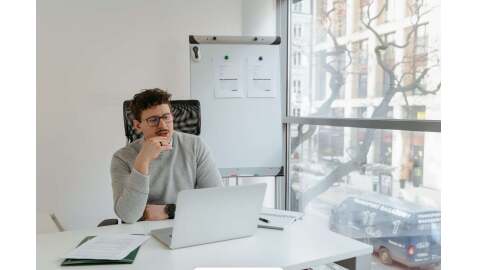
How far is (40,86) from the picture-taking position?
298 cm

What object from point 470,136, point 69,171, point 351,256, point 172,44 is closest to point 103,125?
point 69,171

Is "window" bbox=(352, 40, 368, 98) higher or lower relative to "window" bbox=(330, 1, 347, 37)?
lower

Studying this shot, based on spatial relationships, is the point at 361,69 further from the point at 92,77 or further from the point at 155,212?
the point at 92,77

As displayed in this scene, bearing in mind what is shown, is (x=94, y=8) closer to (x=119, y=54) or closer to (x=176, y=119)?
(x=119, y=54)

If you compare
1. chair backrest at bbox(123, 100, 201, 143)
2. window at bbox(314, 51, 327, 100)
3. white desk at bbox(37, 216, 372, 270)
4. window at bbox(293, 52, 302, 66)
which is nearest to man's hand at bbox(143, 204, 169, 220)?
white desk at bbox(37, 216, 372, 270)

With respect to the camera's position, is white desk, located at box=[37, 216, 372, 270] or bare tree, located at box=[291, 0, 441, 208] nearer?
white desk, located at box=[37, 216, 372, 270]

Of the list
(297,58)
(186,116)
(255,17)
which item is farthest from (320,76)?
(186,116)

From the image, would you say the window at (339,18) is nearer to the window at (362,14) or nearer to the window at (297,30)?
the window at (362,14)

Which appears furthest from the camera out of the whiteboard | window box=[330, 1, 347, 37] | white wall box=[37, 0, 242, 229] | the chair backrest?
the whiteboard

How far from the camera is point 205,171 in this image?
2004mm

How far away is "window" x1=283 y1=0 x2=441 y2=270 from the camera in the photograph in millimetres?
2160

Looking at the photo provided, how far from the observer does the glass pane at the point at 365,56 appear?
84.5 inches

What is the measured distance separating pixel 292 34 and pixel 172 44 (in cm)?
103

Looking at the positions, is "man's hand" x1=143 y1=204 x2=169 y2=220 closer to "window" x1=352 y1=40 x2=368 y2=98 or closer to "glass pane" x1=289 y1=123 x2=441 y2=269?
"glass pane" x1=289 y1=123 x2=441 y2=269
